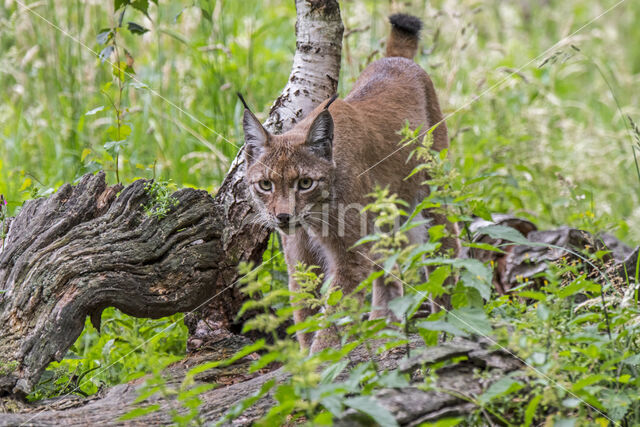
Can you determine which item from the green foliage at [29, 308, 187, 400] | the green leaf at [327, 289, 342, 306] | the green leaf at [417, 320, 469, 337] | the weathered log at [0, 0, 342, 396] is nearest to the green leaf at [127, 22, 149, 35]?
the weathered log at [0, 0, 342, 396]

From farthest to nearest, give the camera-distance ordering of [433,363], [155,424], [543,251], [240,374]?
[543,251] → [240,374] → [155,424] → [433,363]

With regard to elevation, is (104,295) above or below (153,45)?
below

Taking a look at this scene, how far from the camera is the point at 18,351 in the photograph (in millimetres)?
2785

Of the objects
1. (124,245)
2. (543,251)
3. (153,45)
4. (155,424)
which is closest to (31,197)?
(124,245)

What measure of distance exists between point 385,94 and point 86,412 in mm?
2683

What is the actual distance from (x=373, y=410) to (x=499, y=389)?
0.39 metres

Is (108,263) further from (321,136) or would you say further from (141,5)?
(141,5)

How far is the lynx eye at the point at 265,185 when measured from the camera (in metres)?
3.70

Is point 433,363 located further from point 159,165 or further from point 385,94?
point 159,165

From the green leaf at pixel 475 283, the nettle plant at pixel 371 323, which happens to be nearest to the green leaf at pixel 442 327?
the nettle plant at pixel 371 323

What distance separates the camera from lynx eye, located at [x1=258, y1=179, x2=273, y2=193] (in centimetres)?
370

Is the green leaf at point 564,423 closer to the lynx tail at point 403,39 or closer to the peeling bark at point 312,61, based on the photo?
the peeling bark at point 312,61

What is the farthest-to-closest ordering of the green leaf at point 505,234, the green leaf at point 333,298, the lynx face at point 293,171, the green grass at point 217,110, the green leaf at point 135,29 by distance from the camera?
the green grass at point 217,110 < the green leaf at point 135,29 < the lynx face at point 293,171 < the green leaf at point 333,298 < the green leaf at point 505,234

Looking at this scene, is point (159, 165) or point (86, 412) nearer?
point (86, 412)
